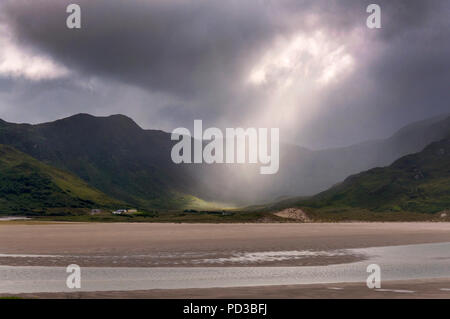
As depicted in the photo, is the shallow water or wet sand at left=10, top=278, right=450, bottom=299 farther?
the shallow water

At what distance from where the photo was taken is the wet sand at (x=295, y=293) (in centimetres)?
2359

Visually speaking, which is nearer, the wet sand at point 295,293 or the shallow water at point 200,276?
the wet sand at point 295,293

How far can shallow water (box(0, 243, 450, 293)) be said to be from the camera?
2955cm

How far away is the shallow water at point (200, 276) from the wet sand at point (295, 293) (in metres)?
2.30

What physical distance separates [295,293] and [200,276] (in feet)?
36.3

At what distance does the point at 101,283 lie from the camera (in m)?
30.6

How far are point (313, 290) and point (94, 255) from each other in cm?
3177

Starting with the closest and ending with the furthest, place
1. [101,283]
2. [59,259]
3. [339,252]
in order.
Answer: [101,283]
[59,259]
[339,252]

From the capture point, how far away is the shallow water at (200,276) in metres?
29.5

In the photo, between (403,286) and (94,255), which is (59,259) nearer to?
(94,255)

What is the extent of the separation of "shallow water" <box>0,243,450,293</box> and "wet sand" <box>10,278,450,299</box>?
7.56 feet

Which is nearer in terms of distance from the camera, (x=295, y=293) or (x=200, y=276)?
(x=295, y=293)

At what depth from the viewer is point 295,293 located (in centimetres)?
2514
